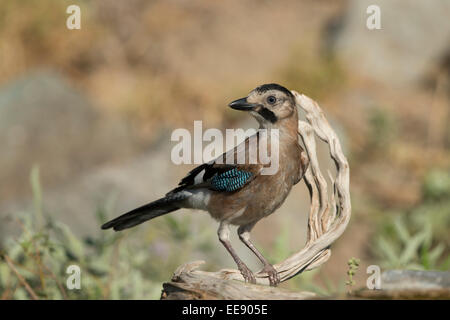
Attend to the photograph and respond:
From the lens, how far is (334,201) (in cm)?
421

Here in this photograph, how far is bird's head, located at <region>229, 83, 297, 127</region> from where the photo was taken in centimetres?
409

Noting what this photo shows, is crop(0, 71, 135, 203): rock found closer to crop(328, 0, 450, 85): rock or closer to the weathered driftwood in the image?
the weathered driftwood

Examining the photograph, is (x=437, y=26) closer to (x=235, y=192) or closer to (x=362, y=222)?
(x=362, y=222)

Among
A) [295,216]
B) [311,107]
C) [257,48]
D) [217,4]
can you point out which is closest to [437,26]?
[257,48]

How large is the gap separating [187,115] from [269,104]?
343 inches

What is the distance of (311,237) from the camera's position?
4176 mm

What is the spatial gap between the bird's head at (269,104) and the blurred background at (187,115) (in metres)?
1.59

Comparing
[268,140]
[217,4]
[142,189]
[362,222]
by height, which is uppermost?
[217,4]

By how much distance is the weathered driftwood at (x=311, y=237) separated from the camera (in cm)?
375

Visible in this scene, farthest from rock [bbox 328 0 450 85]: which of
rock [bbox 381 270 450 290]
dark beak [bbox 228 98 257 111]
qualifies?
rock [bbox 381 270 450 290]

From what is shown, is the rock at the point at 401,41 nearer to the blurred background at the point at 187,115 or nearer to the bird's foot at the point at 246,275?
the blurred background at the point at 187,115

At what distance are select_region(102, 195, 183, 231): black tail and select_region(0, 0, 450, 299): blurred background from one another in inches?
30.4

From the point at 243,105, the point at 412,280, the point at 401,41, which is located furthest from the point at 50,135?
the point at 401,41
